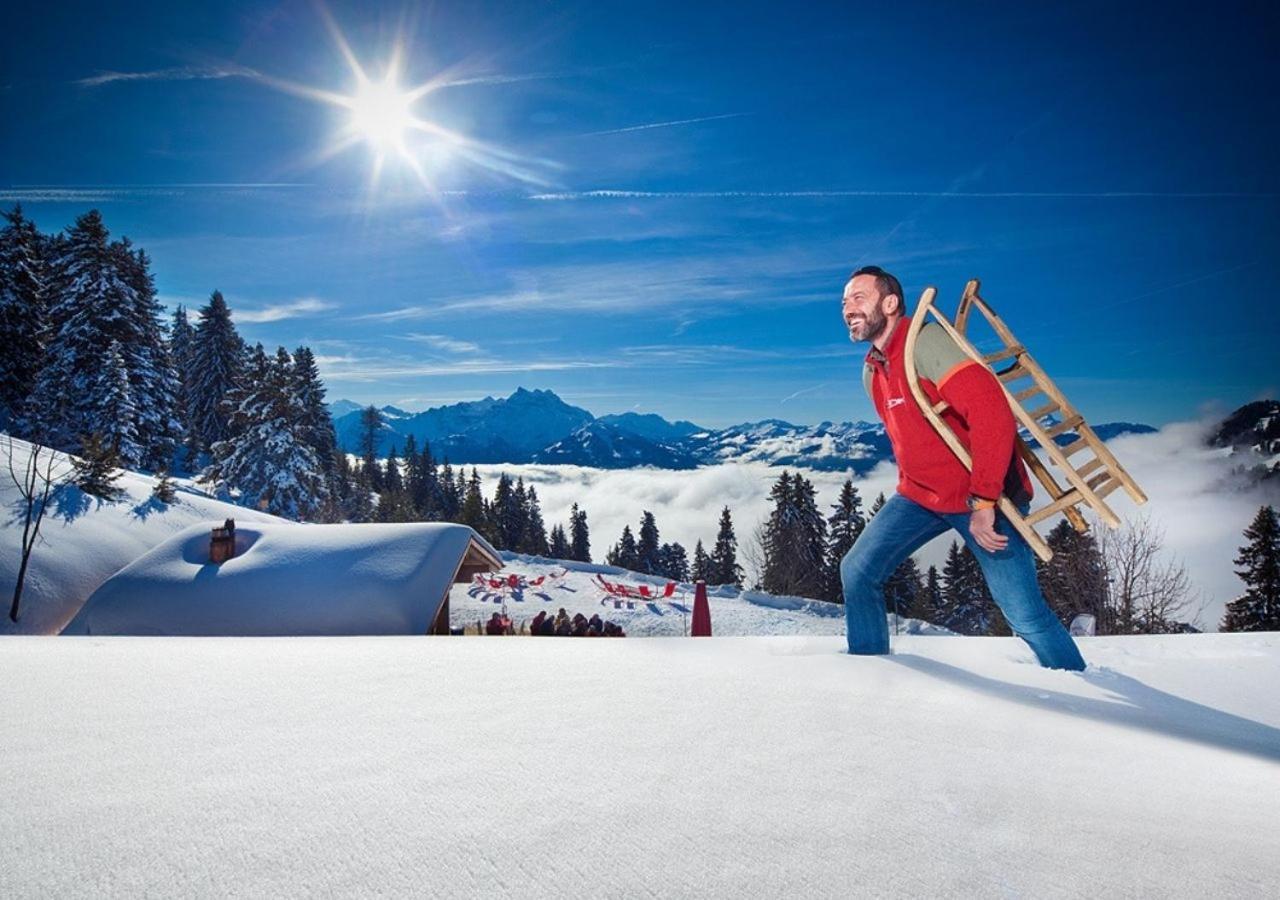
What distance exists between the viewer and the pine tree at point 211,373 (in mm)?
44844

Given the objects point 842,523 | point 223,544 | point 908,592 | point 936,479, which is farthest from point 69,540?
point 908,592

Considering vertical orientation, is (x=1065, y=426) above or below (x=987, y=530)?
above

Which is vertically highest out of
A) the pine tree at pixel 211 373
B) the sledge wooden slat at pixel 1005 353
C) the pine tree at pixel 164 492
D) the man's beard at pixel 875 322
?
the pine tree at pixel 211 373

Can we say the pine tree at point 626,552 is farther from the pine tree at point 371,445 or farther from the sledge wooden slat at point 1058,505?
the sledge wooden slat at point 1058,505

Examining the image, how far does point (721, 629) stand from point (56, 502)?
596 inches

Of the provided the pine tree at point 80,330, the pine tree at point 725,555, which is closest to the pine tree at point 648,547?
the pine tree at point 725,555

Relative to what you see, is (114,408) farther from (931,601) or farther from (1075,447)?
(931,601)

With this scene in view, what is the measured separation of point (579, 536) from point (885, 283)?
250 ft

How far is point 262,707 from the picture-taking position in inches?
84.2

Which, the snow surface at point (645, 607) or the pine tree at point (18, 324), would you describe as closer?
the snow surface at point (645, 607)

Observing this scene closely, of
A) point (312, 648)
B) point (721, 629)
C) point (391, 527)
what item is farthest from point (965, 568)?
point (312, 648)

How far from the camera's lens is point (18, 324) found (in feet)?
100

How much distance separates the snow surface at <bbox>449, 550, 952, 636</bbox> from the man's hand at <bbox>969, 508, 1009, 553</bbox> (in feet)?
48.5

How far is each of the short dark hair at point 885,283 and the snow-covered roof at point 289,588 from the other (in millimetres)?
6184
